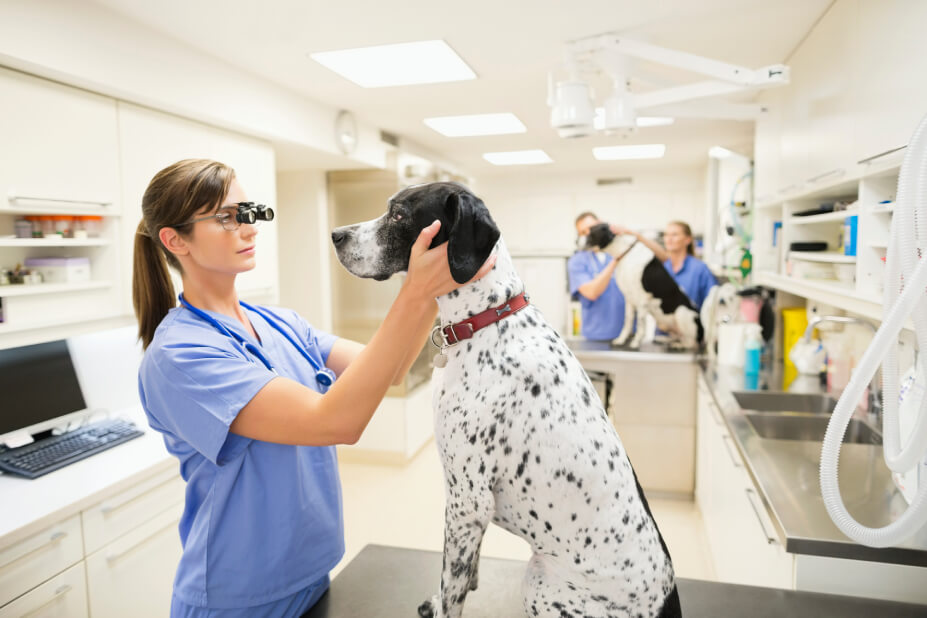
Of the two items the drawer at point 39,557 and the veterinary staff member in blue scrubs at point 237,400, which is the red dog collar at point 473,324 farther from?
the drawer at point 39,557

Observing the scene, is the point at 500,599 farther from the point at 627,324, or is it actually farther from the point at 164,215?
the point at 627,324

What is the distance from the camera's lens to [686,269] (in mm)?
4500

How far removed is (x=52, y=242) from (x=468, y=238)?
80.8 inches

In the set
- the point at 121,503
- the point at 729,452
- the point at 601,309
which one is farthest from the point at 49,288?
the point at 601,309

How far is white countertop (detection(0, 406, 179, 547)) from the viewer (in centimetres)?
187

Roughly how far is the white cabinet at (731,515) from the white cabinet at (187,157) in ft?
8.20

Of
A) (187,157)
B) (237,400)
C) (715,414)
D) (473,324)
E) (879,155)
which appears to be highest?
(187,157)

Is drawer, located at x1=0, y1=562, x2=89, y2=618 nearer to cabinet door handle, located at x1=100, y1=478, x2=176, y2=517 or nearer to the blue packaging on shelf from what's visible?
cabinet door handle, located at x1=100, y1=478, x2=176, y2=517

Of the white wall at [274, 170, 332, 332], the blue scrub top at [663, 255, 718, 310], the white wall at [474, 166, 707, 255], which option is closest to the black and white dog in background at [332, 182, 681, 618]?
the blue scrub top at [663, 255, 718, 310]

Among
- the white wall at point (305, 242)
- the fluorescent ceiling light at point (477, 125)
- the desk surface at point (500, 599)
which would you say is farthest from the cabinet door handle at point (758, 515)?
the white wall at point (305, 242)

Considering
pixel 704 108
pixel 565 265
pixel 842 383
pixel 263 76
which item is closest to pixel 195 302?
pixel 263 76

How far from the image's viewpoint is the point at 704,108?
10.2ft

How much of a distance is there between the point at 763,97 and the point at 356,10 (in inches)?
115

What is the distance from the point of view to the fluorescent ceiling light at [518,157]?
6.36 m
